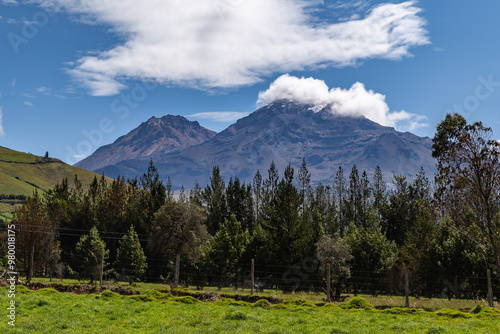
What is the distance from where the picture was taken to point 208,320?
16766mm

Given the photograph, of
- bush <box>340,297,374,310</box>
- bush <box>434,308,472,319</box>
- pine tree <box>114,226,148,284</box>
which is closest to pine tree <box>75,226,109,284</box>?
pine tree <box>114,226,148,284</box>

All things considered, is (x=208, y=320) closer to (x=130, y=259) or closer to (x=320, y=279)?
(x=320, y=279)

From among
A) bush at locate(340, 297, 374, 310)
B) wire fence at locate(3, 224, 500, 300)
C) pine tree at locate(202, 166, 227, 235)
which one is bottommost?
wire fence at locate(3, 224, 500, 300)

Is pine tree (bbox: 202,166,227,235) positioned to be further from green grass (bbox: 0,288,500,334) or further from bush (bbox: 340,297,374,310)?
green grass (bbox: 0,288,500,334)

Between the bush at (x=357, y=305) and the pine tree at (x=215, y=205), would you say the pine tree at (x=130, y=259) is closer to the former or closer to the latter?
the pine tree at (x=215, y=205)

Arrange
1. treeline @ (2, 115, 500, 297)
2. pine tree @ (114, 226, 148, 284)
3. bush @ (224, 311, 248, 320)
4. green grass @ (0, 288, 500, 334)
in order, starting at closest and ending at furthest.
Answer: green grass @ (0, 288, 500, 334)
bush @ (224, 311, 248, 320)
treeline @ (2, 115, 500, 297)
pine tree @ (114, 226, 148, 284)

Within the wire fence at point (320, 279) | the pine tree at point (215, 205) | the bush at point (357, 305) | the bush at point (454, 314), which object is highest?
the pine tree at point (215, 205)

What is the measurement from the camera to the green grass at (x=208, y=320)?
49.2ft

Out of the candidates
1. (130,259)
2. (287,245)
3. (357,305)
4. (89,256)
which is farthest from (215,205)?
(357,305)

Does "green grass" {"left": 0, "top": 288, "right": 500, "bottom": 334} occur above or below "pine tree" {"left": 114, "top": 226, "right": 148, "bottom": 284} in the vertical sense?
above

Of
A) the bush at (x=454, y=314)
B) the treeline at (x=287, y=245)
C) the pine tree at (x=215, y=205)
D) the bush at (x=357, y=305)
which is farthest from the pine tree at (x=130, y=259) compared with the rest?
the bush at (x=454, y=314)

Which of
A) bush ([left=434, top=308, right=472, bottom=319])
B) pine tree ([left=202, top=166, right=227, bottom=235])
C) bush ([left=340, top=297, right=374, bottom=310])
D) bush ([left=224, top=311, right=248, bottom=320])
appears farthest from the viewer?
pine tree ([left=202, top=166, right=227, bottom=235])

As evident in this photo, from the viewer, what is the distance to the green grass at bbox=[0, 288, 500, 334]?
15.0 meters

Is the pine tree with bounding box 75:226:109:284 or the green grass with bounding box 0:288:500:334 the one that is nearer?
the green grass with bounding box 0:288:500:334
